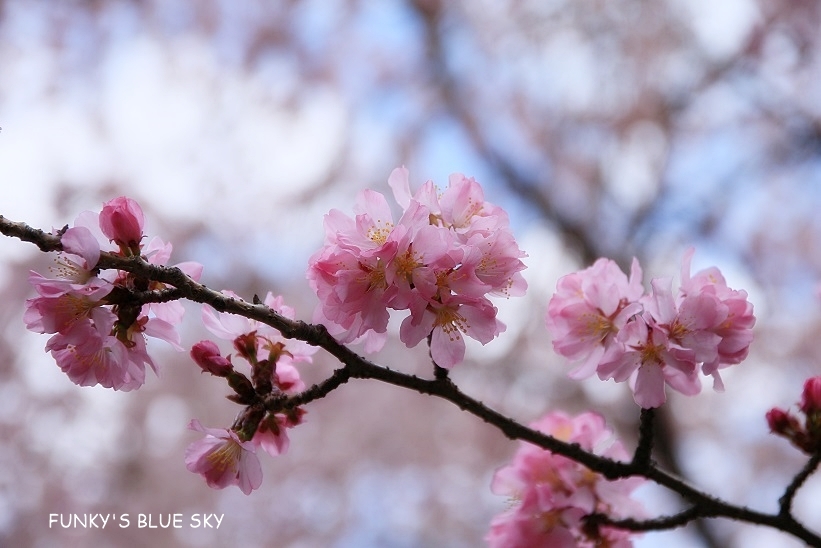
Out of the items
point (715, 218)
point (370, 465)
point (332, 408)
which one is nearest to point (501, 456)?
point (370, 465)

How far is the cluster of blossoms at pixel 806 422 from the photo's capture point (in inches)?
41.2

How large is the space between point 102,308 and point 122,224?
0.11 m

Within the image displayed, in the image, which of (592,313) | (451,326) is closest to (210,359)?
(451,326)

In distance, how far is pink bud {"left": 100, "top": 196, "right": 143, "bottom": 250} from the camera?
2.74 feet

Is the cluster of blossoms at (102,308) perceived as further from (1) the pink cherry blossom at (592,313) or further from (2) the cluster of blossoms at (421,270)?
(1) the pink cherry blossom at (592,313)

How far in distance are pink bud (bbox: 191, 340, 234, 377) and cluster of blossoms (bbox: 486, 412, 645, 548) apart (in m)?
0.50

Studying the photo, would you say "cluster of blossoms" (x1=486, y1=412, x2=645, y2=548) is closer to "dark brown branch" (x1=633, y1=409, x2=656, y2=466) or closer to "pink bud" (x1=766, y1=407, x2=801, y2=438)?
"dark brown branch" (x1=633, y1=409, x2=656, y2=466)

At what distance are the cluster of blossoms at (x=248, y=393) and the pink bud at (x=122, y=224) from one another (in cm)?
13

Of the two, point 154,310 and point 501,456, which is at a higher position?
point 501,456

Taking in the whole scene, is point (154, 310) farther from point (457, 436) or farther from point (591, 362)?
point (457, 436)

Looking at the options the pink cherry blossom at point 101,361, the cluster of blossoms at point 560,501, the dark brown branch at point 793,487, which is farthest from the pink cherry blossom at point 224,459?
the dark brown branch at point 793,487

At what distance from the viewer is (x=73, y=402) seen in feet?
17.8

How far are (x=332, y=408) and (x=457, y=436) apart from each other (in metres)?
1.15

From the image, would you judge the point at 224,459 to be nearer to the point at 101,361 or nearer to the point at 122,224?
the point at 101,361
